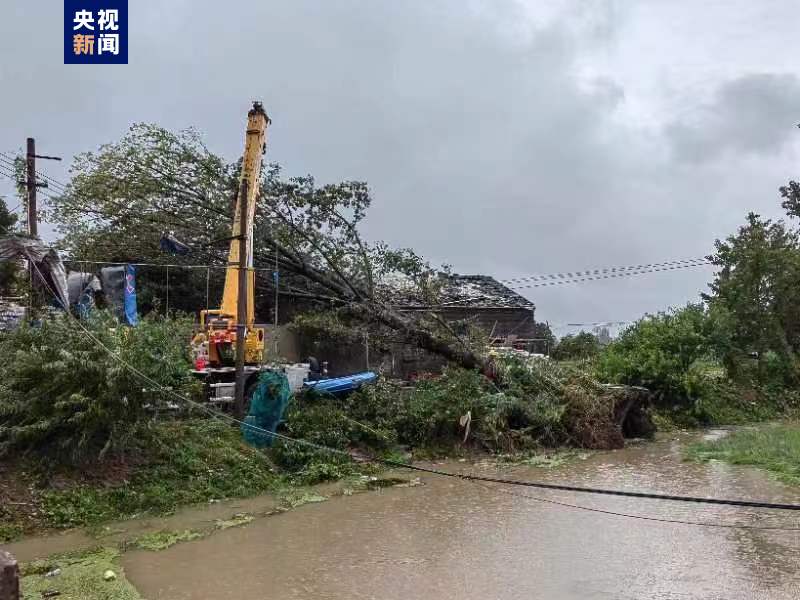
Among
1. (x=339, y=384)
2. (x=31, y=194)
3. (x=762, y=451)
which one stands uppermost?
(x=31, y=194)

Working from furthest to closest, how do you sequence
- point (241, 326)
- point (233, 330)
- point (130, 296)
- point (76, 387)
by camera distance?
point (130, 296)
point (233, 330)
point (241, 326)
point (76, 387)

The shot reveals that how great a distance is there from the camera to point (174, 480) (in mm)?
9812

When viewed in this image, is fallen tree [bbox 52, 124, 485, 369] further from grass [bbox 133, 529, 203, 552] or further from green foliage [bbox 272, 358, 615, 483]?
grass [bbox 133, 529, 203, 552]

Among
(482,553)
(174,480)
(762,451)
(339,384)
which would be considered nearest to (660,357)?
(762,451)

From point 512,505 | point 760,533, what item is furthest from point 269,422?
point 760,533

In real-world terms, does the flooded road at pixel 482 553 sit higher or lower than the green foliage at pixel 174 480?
lower

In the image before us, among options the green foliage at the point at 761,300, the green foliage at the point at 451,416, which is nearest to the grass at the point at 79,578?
the green foliage at the point at 451,416

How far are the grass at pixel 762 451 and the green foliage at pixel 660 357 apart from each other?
2.74m

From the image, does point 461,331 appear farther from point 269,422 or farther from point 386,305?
point 269,422

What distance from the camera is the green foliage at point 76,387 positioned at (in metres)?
9.09

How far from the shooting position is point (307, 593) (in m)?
6.50

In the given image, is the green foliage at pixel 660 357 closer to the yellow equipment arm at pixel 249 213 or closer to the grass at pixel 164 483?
the yellow equipment arm at pixel 249 213

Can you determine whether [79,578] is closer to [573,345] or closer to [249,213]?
[249,213]

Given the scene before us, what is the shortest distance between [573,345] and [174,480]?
17770mm
